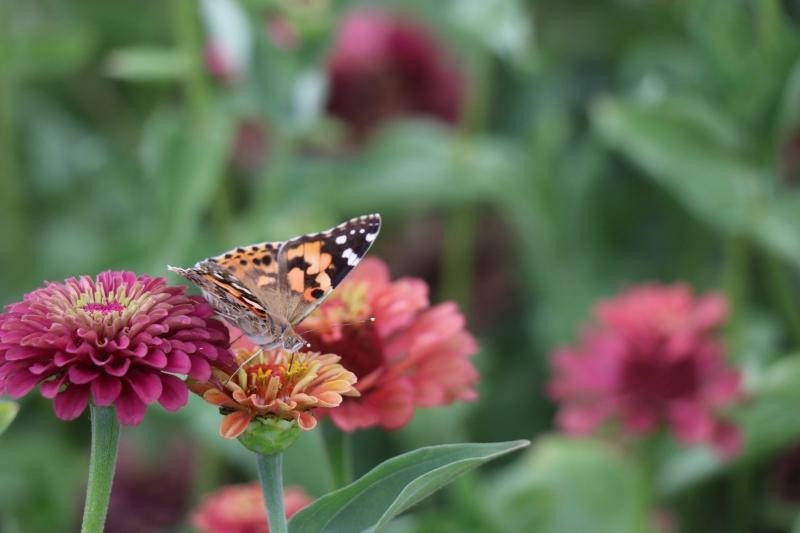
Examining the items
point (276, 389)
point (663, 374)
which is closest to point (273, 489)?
point (276, 389)

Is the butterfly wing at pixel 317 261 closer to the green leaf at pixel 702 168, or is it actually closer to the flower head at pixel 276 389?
the flower head at pixel 276 389

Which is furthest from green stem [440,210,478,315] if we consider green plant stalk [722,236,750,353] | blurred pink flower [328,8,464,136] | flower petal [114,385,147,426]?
flower petal [114,385,147,426]

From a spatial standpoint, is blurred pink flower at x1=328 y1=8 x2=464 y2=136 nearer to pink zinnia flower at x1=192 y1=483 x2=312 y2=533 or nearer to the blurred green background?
the blurred green background

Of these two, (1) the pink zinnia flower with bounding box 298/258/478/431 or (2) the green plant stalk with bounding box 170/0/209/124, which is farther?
(2) the green plant stalk with bounding box 170/0/209/124

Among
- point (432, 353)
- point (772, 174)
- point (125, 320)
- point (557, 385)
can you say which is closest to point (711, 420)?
point (557, 385)

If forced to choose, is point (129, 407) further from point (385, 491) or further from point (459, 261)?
point (459, 261)

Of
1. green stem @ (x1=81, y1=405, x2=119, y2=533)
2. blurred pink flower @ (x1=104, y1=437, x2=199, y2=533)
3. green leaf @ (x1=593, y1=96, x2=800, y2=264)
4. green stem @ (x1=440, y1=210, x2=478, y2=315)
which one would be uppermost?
green stem @ (x1=440, y1=210, x2=478, y2=315)

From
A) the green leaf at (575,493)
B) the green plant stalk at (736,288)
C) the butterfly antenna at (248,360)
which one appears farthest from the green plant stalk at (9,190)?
the butterfly antenna at (248,360)

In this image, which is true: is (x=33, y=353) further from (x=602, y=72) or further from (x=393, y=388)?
(x=602, y=72)
